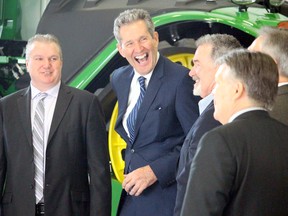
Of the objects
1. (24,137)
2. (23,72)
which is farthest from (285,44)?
(23,72)

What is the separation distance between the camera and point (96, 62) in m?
5.26

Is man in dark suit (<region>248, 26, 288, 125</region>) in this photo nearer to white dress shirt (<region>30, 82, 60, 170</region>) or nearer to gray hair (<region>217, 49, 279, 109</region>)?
gray hair (<region>217, 49, 279, 109</region>)

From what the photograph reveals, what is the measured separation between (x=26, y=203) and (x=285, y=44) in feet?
4.57

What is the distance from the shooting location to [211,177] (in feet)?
8.30

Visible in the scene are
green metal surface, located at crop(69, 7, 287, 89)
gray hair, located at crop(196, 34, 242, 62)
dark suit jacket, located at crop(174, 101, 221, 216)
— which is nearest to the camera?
dark suit jacket, located at crop(174, 101, 221, 216)

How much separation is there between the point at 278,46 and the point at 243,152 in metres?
0.90

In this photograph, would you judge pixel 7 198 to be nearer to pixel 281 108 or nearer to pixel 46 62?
pixel 46 62

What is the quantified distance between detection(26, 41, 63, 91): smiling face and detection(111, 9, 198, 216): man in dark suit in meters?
0.39

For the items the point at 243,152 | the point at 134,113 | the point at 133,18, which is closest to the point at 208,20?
the point at 133,18

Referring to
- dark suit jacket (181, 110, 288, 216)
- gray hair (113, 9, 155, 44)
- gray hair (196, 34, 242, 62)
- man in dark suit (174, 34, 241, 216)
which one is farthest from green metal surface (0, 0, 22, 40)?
dark suit jacket (181, 110, 288, 216)

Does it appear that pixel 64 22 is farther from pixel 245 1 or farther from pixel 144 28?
pixel 144 28

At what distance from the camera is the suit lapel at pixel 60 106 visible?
3660mm

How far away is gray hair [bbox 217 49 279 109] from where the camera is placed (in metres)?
2.60

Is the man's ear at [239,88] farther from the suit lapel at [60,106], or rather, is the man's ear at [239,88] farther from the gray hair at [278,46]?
the suit lapel at [60,106]
